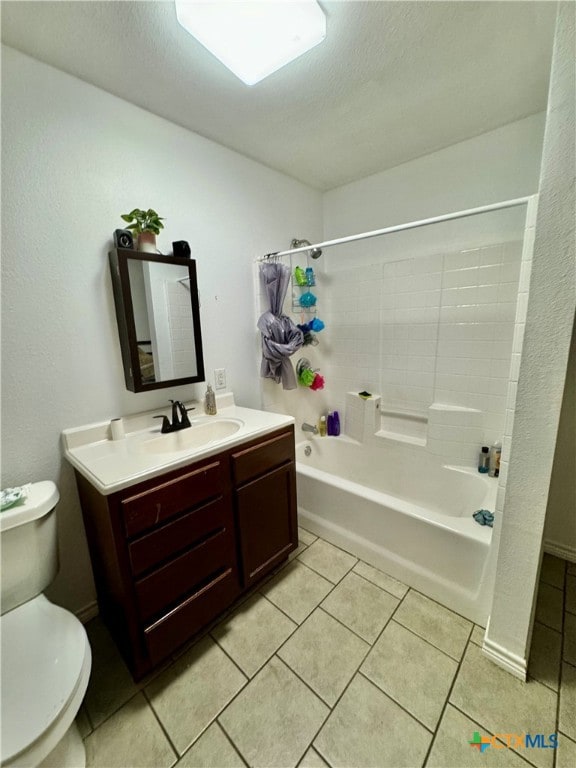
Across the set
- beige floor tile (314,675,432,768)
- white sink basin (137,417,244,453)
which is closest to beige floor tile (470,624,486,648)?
beige floor tile (314,675,432,768)

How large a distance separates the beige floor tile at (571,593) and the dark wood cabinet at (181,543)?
1.45 metres

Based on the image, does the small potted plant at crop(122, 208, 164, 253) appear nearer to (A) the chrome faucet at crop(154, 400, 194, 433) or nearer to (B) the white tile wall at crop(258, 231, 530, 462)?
(A) the chrome faucet at crop(154, 400, 194, 433)

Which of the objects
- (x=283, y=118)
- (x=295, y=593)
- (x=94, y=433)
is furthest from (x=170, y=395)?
(x=283, y=118)

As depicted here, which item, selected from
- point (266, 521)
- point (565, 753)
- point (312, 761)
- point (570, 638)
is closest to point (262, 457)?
point (266, 521)

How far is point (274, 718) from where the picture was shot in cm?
109

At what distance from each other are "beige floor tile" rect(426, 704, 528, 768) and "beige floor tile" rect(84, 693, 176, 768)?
2.81ft

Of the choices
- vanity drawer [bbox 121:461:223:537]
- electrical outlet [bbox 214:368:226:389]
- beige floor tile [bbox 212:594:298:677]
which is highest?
electrical outlet [bbox 214:368:226:389]

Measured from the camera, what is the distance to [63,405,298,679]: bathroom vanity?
108cm

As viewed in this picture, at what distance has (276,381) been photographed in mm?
2129

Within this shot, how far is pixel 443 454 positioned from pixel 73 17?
2.66 metres

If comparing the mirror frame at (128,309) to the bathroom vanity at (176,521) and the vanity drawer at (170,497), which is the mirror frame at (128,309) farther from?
the vanity drawer at (170,497)

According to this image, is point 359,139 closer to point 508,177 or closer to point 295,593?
point 508,177

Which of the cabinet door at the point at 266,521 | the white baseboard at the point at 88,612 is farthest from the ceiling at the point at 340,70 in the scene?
the white baseboard at the point at 88,612

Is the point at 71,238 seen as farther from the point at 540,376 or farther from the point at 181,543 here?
the point at 540,376
